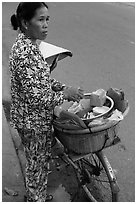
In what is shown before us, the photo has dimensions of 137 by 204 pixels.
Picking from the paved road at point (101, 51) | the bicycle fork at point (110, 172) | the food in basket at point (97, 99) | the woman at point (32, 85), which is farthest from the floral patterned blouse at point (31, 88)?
the paved road at point (101, 51)

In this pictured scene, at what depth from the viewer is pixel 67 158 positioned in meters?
3.39

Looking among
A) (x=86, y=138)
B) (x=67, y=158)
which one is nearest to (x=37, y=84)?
(x=86, y=138)

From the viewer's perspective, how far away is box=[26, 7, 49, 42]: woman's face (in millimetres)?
2936

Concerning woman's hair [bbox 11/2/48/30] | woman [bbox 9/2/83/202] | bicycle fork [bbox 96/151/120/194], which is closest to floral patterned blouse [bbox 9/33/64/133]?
woman [bbox 9/2/83/202]

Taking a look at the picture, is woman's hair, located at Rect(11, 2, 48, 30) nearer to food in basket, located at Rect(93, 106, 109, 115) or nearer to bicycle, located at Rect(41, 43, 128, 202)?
bicycle, located at Rect(41, 43, 128, 202)

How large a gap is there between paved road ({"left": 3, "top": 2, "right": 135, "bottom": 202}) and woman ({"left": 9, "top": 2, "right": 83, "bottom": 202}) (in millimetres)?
1213

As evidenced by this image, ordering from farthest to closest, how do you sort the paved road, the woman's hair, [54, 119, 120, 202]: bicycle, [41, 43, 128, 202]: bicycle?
the paved road
[54, 119, 120, 202]: bicycle
[41, 43, 128, 202]: bicycle
the woman's hair

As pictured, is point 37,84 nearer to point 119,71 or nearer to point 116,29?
point 119,71

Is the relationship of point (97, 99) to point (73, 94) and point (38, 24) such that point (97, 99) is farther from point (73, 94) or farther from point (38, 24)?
point (38, 24)

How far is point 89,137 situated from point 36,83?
55 cm

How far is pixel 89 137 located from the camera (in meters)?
3.05

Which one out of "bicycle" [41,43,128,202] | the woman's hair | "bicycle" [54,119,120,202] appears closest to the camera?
the woman's hair

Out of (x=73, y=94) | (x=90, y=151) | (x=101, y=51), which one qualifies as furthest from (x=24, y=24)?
(x=101, y=51)

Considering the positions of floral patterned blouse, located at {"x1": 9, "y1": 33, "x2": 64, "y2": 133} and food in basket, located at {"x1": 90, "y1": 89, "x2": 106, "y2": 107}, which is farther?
food in basket, located at {"x1": 90, "y1": 89, "x2": 106, "y2": 107}
